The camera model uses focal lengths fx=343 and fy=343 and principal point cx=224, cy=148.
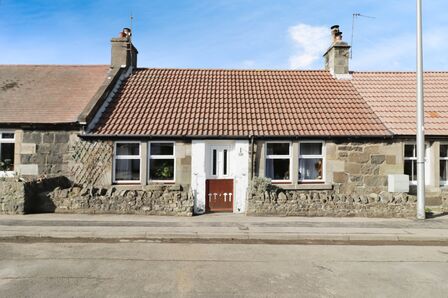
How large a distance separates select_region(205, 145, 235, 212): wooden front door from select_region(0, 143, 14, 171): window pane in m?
7.83

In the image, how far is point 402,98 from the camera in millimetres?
15242

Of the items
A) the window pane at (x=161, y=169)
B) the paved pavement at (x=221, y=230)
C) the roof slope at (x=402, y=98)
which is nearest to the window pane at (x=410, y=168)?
the roof slope at (x=402, y=98)

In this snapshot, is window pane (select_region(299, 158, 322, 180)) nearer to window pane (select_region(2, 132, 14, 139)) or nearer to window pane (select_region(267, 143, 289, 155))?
window pane (select_region(267, 143, 289, 155))

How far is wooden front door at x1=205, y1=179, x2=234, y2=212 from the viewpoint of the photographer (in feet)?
41.0

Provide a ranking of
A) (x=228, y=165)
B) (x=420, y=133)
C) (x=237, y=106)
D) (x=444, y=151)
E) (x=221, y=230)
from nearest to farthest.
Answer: (x=221, y=230) → (x=420, y=133) → (x=228, y=165) → (x=444, y=151) → (x=237, y=106)

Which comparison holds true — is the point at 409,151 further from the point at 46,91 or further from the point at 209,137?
the point at 46,91

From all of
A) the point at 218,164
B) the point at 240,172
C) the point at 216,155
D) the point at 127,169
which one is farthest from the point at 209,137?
the point at 127,169

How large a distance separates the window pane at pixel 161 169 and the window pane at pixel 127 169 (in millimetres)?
544

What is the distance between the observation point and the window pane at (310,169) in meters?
13.3

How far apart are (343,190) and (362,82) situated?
626cm

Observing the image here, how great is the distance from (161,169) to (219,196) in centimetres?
246

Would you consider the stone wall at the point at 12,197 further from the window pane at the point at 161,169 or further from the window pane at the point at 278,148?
the window pane at the point at 278,148

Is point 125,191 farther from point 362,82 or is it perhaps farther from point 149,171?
point 362,82

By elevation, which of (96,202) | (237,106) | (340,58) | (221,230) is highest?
(340,58)
